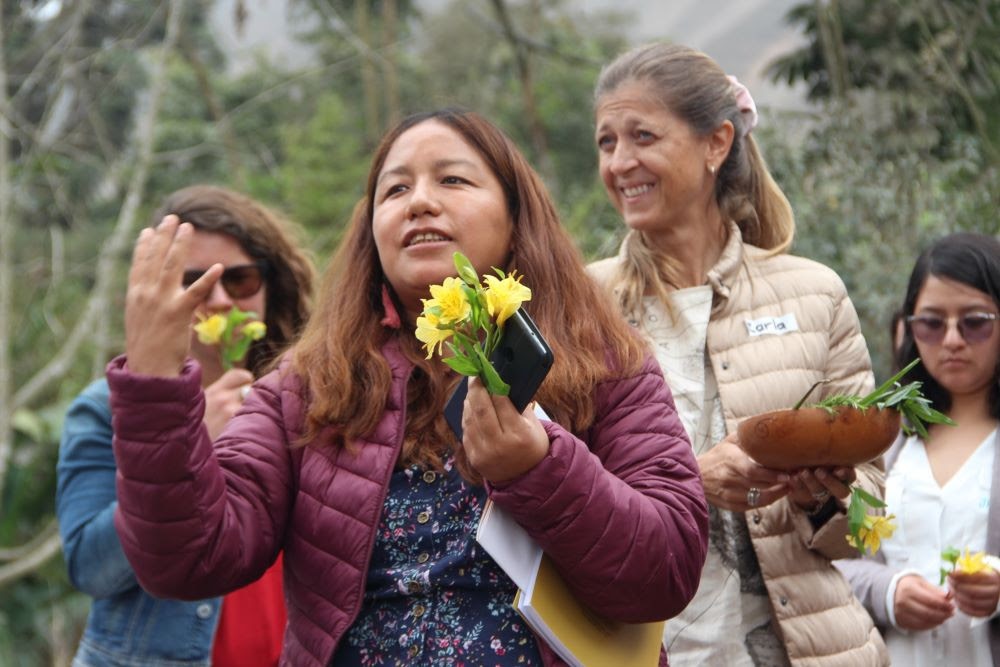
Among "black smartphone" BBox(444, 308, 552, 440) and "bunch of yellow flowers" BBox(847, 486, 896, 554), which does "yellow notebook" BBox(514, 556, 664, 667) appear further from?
"bunch of yellow flowers" BBox(847, 486, 896, 554)

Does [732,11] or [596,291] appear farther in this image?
[732,11]

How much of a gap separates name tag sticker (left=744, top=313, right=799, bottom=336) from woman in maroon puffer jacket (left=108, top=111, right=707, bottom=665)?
678mm

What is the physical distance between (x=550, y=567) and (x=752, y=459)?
29.8 inches

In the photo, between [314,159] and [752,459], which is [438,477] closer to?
[752,459]

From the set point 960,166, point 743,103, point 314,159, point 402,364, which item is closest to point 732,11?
point 314,159

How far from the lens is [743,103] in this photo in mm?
3094

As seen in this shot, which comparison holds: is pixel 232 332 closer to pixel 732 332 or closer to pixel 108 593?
pixel 108 593

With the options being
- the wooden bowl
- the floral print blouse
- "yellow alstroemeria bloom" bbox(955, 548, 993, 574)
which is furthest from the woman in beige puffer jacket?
the floral print blouse

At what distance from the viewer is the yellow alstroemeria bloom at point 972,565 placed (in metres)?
2.81

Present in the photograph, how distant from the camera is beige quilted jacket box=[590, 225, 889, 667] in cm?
258

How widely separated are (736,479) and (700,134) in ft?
3.20

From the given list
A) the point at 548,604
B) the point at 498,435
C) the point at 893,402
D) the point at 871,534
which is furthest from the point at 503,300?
the point at 871,534

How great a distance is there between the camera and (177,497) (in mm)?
1758

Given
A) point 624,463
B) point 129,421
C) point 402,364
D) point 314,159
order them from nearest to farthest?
1. point 129,421
2. point 624,463
3. point 402,364
4. point 314,159
